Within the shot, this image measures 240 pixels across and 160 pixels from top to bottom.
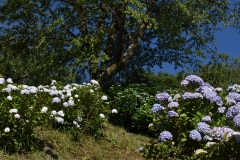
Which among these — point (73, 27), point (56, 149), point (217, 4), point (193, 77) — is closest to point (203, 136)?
point (193, 77)

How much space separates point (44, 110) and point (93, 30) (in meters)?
7.35

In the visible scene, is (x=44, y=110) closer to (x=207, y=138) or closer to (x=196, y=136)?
(x=196, y=136)

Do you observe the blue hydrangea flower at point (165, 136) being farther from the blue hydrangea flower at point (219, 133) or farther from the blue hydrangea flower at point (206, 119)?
the blue hydrangea flower at point (219, 133)

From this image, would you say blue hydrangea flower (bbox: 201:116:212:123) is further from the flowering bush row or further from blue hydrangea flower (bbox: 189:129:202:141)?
the flowering bush row

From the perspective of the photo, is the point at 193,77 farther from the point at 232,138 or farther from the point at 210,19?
the point at 210,19

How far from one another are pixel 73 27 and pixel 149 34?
4204 mm

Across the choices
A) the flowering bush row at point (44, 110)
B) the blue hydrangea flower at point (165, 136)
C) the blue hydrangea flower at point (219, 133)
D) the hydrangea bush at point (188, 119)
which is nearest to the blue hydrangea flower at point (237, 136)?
the blue hydrangea flower at point (219, 133)

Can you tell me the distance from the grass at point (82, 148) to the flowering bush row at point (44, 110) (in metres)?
0.17

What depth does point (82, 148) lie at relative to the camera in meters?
7.11

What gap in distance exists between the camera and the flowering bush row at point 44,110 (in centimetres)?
556

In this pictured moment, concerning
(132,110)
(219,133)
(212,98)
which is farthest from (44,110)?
(132,110)

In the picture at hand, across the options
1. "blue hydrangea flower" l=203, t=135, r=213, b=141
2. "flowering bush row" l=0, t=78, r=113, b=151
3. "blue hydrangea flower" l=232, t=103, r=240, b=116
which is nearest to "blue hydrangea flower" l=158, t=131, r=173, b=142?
"blue hydrangea flower" l=203, t=135, r=213, b=141

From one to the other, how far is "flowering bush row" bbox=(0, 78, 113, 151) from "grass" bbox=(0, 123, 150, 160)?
0.17m

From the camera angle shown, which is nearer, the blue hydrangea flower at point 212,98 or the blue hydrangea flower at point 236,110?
the blue hydrangea flower at point 236,110
